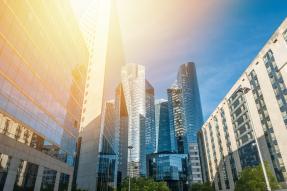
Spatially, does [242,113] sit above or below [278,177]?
above

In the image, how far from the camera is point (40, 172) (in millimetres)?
31188

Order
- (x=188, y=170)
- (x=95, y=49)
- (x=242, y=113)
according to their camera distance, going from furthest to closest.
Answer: (x=188, y=170) < (x=242, y=113) < (x=95, y=49)

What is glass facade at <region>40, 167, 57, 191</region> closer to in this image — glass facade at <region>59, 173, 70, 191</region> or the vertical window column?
glass facade at <region>59, 173, 70, 191</region>

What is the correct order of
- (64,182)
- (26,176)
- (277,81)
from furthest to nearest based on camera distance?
(277,81), (64,182), (26,176)

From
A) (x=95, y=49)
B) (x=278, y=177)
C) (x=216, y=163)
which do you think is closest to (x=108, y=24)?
(x=95, y=49)

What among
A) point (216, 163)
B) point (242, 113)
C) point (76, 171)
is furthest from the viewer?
point (216, 163)

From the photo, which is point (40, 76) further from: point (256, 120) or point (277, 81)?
point (256, 120)

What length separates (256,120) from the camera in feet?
196

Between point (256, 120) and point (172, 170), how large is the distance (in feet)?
324

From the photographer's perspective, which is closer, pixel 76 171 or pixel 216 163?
pixel 76 171

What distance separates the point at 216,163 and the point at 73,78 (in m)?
68.5

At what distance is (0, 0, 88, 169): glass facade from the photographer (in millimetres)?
25703

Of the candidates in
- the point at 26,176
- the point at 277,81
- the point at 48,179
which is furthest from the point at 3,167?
the point at 277,81

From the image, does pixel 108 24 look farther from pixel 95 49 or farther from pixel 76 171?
pixel 76 171
